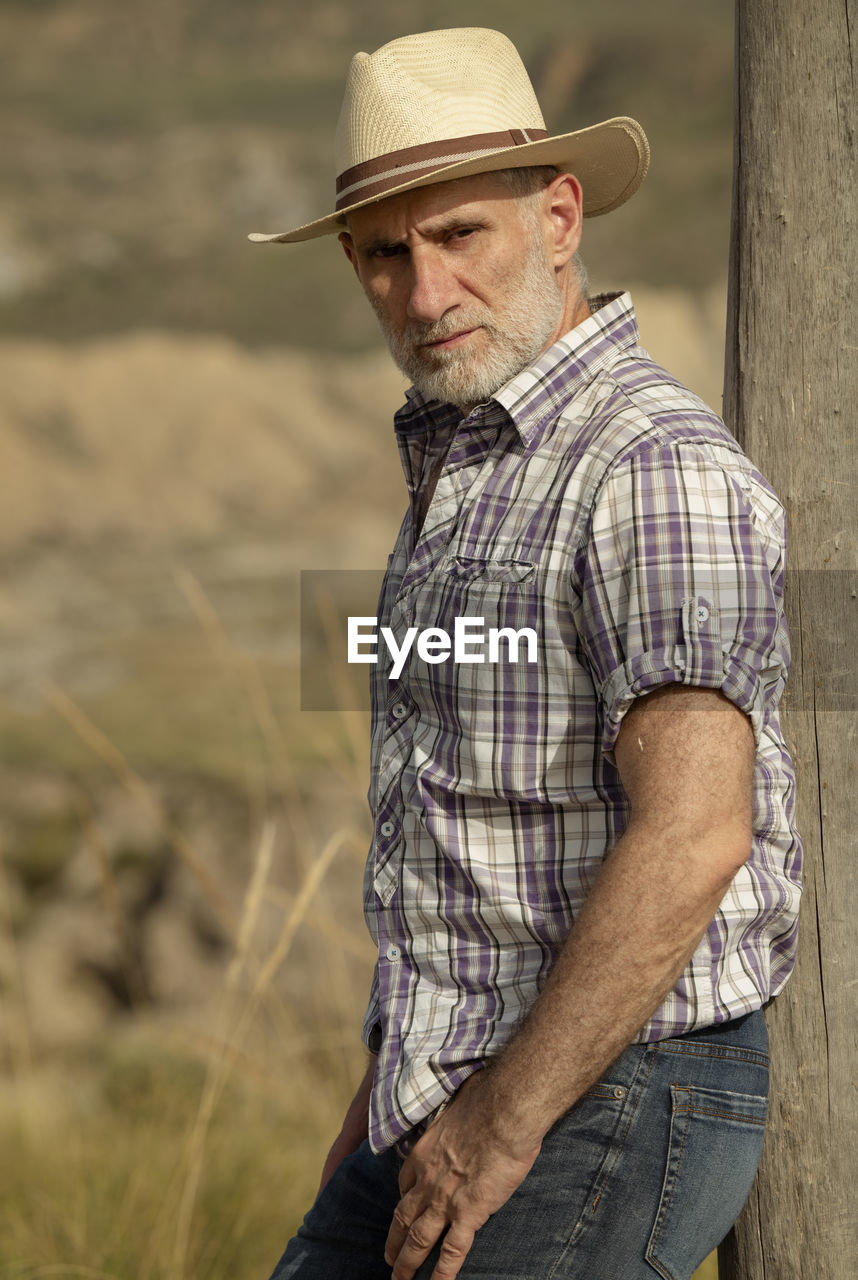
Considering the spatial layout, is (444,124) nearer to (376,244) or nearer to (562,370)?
(376,244)

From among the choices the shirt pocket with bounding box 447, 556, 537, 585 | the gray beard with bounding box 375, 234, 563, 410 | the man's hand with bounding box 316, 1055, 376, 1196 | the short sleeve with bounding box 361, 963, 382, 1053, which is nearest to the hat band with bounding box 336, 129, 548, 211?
the gray beard with bounding box 375, 234, 563, 410

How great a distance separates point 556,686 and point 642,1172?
1.73ft

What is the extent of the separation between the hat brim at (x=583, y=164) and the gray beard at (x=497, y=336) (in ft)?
0.37

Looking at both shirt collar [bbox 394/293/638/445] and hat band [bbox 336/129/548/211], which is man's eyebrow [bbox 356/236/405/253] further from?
shirt collar [bbox 394/293/638/445]

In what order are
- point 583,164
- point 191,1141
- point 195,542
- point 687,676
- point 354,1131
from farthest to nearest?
point 195,542 < point 191,1141 < point 354,1131 < point 583,164 < point 687,676

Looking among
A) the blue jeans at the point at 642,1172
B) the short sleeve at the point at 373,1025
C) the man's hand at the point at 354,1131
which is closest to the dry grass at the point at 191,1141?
the man's hand at the point at 354,1131

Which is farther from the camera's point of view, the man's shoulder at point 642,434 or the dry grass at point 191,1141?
the dry grass at point 191,1141

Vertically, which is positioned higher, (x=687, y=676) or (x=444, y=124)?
(x=444, y=124)

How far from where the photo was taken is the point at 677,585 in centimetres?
125

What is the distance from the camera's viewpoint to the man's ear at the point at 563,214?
1693 mm

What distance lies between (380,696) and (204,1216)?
6.16ft

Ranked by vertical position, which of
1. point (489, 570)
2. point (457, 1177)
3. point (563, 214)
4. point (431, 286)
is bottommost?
point (457, 1177)

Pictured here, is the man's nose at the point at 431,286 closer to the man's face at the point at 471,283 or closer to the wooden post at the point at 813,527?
the man's face at the point at 471,283

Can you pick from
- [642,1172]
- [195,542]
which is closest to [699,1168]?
[642,1172]
